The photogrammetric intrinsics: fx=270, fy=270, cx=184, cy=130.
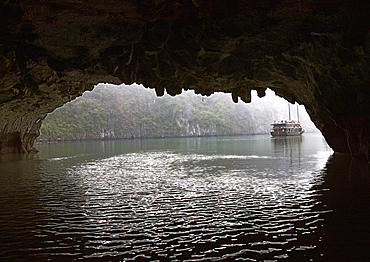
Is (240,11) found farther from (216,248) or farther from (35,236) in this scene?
(35,236)

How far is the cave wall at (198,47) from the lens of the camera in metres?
8.71

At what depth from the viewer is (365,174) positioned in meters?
13.0

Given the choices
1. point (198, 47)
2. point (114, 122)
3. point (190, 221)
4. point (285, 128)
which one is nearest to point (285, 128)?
point (285, 128)

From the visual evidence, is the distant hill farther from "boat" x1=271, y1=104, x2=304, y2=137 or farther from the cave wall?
the cave wall

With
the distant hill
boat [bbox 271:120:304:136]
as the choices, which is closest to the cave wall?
boat [bbox 271:120:304:136]

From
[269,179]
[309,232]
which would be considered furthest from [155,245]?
[269,179]

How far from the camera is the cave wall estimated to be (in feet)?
28.6

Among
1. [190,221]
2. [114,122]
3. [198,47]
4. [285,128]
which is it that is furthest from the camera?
[114,122]

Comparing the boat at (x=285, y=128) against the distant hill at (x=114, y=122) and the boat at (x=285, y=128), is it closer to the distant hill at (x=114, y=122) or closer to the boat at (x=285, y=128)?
the boat at (x=285, y=128)

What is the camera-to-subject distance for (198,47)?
12906 mm

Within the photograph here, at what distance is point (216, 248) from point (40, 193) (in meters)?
8.65

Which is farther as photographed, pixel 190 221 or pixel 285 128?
pixel 285 128

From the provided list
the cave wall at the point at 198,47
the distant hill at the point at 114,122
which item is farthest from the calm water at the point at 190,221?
the distant hill at the point at 114,122

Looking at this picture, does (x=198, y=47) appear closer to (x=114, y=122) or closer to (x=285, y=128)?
(x=285, y=128)
